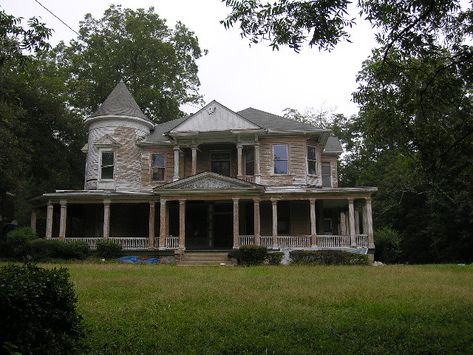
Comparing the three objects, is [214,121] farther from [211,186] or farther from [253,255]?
[253,255]

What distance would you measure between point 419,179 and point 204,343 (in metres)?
5.79

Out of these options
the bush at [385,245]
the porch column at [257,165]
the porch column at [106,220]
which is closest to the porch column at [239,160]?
the porch column at [257,165]

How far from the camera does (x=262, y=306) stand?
1029cm

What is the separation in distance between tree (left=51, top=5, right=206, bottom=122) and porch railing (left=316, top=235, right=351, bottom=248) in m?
23.0

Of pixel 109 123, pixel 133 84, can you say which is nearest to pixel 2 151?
pixel 109 123

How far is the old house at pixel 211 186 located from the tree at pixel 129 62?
1297 cm

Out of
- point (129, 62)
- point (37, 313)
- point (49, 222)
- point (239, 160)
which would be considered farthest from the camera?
point (129, 62)

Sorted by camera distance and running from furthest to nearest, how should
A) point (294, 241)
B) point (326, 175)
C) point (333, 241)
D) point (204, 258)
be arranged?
point (326, 175), point (294, 241), point (333, 241), point (204, 258)

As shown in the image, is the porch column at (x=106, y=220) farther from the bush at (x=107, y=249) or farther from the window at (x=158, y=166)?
the window at (x=158, y=166)

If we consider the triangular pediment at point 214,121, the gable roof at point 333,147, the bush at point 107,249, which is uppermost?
the triangular pediment at point 214,121

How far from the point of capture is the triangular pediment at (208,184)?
996 inches

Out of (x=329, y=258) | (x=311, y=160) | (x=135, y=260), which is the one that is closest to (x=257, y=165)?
(x=311, y=160)

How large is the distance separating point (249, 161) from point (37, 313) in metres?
22.8

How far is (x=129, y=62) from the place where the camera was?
147 feet
